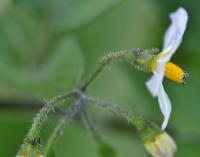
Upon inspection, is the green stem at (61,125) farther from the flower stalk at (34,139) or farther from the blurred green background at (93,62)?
the blurred green background at (93,62)

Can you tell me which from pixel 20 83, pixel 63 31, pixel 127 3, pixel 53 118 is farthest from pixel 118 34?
pixel 20 83

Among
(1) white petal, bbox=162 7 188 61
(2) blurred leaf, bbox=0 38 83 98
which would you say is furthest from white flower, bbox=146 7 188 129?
(2) blurred leaf, bbox=0 38 83 98

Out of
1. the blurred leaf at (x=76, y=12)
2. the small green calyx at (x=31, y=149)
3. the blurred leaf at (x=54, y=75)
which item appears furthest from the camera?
the blurred leaf at (x=76, y=12)

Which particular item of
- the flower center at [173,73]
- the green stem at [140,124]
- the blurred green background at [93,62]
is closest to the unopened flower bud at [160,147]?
the green stem at [140,124]

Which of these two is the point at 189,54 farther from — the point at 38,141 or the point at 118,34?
the point at 38,141

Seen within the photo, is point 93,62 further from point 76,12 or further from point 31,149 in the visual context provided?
point 31,149

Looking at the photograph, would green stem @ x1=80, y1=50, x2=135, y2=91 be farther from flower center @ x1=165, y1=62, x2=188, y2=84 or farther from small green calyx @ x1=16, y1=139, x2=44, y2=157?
small green calyx @ x1=16, y1=139, x2=44, y2=157
